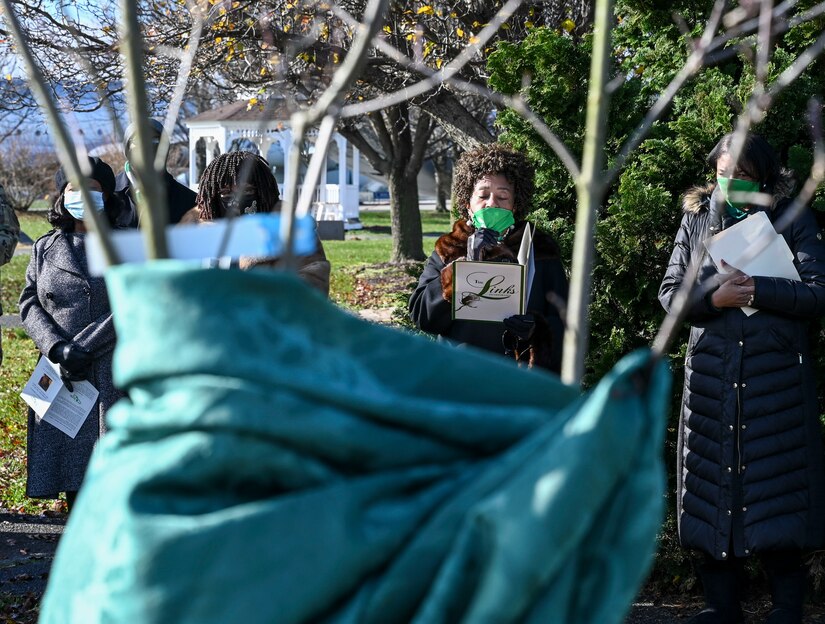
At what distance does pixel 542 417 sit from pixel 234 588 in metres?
0.47

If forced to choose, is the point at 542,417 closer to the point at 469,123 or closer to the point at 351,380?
the point at 351,380

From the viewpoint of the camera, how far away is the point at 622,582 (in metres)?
1.40

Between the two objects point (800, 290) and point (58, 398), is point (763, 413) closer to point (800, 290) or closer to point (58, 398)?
point (800, 290)

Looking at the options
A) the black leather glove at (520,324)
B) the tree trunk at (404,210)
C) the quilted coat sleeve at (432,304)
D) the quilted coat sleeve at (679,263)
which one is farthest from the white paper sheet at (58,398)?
the tree trunk at (404,210)

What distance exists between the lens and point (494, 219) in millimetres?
4391

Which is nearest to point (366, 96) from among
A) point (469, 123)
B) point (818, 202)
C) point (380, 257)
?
point (469, 123)

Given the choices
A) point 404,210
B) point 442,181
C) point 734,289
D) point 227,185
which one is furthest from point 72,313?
point 442,181

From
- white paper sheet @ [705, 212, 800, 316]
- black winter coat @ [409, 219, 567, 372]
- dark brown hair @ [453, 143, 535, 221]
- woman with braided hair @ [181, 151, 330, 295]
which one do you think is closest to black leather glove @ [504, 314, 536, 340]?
black winter coat @ [409, 219, 567, 372]

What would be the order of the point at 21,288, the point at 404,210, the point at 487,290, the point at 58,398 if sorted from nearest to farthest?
the point at 487,290, the point at 58,398, the point at 21,288, the point at 404,210

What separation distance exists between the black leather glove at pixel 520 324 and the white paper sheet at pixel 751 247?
74cm

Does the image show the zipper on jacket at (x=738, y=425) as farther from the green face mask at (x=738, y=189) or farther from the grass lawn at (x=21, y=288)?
the grass lawn at (x=21, y=288)

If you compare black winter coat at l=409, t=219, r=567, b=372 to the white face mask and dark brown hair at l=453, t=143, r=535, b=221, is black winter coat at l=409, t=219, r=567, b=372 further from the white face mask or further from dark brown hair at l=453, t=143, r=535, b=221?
the white face mask

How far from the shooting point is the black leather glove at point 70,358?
5312 mm

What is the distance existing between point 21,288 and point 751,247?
14.4 meters
